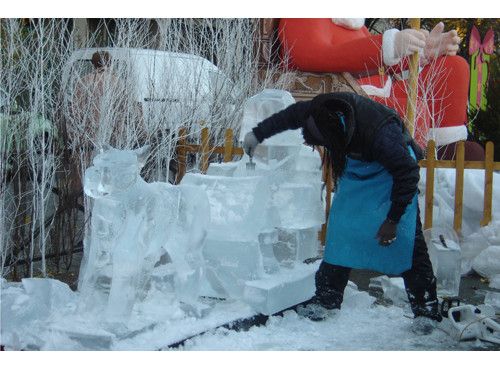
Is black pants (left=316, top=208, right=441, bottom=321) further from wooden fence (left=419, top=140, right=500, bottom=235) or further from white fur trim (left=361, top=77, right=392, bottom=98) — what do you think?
wooden fence (left=419, top=140, right=500, bottom=235)

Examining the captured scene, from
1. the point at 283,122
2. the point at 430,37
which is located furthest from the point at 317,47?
the point at 283,122

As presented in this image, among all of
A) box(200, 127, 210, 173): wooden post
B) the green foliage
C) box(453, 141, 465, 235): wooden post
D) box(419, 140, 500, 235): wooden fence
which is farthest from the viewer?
box(200, 127, 210, 173): wooden post

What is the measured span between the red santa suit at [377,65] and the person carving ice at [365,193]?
2.72 feet

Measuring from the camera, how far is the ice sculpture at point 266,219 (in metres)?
3.11

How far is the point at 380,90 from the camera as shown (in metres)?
3.83

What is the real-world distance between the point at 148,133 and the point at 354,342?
1689 mm

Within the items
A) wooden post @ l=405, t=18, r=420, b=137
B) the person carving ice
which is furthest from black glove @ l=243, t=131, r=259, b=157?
wooden post @ l=405, t=18, r=420, b=137

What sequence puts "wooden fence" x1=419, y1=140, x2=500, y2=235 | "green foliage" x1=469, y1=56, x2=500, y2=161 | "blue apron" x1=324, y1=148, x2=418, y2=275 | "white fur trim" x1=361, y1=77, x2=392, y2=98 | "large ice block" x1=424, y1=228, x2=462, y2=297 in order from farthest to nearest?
"wooden fence" x1=419, y1=140, x2=500, y2=235 → "green foliage" x1=469, y1=56, x2=500, y2=161 → "white fur trim" x1=361, y1=77, x2=392, y2=98 → "large ice block" x1=424, y1=228, x2=462, y2=297 → "blue apron" x1=324, y1=148, x2=418, y2=275

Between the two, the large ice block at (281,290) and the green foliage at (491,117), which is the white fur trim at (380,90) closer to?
the green foliage at (491,117)

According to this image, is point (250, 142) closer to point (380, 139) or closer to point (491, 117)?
point (380, 139)

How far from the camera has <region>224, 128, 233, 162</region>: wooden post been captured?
168 inches

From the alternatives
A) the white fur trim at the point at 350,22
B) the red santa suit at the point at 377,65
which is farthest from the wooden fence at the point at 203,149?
the white fur trim at the point at 350,22

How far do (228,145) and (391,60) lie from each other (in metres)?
1.21

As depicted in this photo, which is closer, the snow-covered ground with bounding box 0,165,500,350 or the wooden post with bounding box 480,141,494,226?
the snow-covered ground with bounding box 0,165,500,350
